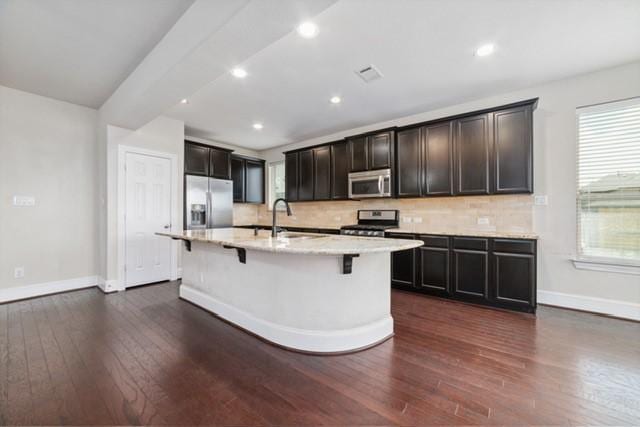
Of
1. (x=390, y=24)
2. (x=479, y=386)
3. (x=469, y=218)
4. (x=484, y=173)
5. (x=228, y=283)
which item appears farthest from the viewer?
(x=469, y=218)

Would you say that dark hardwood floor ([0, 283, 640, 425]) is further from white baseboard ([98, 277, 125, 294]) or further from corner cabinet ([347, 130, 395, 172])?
corner cabinet ([347, 130, 395, 172])

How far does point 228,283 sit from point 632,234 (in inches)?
169

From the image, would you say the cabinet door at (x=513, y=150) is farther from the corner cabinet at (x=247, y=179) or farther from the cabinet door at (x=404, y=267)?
the corner cabinet at (x=247, y=179)

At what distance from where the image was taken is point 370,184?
173 inches

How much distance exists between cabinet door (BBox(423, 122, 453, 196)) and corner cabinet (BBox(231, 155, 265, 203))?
387 centimetres

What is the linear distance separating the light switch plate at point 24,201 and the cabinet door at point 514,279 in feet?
19.5

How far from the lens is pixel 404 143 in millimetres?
4117

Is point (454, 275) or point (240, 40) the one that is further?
point (454, 275)

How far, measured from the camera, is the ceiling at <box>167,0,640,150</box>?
2.06 m

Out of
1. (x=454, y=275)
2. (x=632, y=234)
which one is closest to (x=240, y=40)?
(x=454, y=275)

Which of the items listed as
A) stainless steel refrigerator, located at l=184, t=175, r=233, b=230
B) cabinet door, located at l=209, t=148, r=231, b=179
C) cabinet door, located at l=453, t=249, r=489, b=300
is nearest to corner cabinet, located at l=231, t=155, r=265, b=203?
cabinet door, located at l=209, t=148, r=231, b=179

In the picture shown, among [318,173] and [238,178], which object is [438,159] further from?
[238,178]

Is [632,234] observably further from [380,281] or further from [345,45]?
[345,45]

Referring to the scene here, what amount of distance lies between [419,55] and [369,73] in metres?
0.54
